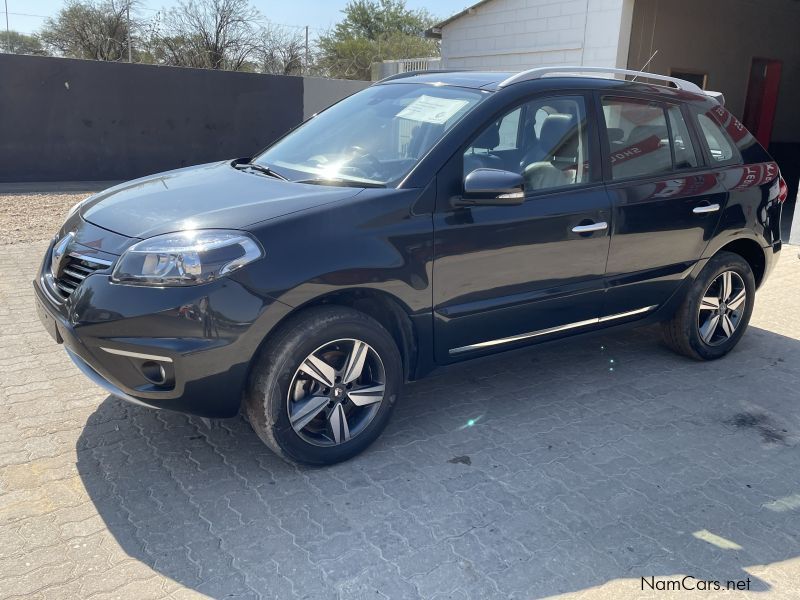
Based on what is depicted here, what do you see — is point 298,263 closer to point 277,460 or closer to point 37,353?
point 277,460

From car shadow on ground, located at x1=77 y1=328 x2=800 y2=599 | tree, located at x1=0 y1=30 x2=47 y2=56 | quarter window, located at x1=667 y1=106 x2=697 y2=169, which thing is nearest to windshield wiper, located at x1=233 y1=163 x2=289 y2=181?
car shadow on ground, located at x1=77 y1=328 x2=800 y2=599

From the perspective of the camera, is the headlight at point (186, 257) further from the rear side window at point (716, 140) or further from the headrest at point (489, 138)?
the rear side window at point (716, 140)

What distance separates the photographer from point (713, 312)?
16.4ft

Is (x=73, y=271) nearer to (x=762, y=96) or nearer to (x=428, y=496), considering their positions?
(x=428, y=496)

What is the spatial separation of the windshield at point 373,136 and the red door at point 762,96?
40.8 feet

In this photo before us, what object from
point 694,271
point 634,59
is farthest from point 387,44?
point 694,271

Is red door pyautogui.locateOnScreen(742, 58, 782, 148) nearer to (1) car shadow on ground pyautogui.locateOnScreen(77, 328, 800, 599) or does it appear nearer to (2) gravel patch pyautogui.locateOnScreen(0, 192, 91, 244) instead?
(1) car shadow on ground pyautogui.locateOnScreen(77, 328, 800, 599)

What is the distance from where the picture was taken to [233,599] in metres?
2.54

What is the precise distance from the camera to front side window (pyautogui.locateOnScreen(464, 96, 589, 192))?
3.67m

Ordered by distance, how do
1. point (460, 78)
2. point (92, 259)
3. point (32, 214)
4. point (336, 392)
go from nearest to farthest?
point (92, 259) → point (336, 392) → point (460, 78) → point (32, 214)

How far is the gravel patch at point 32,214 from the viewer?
817cm

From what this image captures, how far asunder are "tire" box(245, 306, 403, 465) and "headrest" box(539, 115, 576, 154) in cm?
145

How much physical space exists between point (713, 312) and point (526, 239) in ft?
6.71

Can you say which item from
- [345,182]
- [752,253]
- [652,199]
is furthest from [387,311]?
[752,253]
